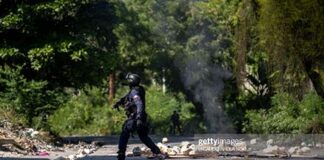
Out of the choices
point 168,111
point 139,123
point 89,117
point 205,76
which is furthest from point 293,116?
point 89,117

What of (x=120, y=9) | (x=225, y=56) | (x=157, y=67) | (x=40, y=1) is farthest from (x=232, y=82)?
(x=40, y=1)

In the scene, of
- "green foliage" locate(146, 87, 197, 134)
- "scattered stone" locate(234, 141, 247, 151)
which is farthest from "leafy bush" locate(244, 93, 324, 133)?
"green foliage" locate(146, 87, 197, 134)

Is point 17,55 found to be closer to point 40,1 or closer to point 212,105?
point 40,1

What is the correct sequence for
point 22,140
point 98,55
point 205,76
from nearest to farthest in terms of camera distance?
point 22,140 → point 98,55 → point 205,76

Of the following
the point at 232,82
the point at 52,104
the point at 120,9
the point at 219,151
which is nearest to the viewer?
the point at 219,151

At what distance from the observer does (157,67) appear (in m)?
43.3

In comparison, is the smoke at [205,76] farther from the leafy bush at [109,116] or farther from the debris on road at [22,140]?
the debris on road at [22,140]

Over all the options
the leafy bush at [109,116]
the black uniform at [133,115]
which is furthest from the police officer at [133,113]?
the leafy bush at [109,116]

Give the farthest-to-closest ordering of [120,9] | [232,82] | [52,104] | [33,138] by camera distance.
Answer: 1. [232,82]
2. [120,9]
3. [52,104]
4. [33,138]

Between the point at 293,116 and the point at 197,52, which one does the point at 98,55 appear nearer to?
the point at 293,116

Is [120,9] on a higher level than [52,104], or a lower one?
higher

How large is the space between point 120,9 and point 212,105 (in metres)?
8.66

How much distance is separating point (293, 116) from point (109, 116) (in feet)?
80.8

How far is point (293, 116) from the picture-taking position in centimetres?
2291
